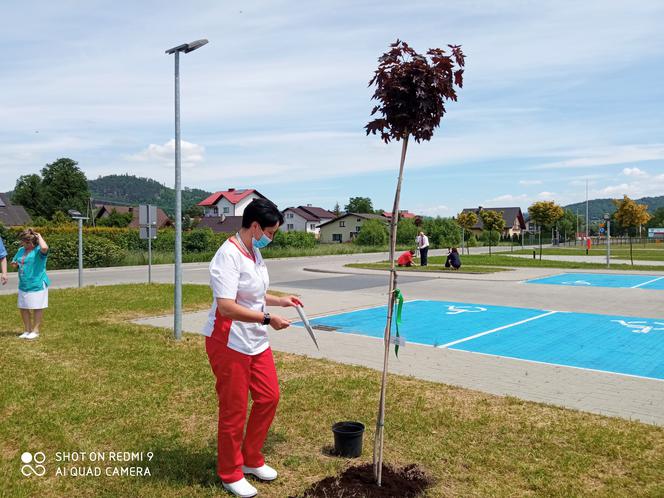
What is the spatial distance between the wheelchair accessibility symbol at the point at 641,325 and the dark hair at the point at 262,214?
8.45 meters

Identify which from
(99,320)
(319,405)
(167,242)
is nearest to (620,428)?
(319,405)

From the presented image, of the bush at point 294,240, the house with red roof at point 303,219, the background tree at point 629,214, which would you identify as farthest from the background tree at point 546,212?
the house with red roof at point 303,219

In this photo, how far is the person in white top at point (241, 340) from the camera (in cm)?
349

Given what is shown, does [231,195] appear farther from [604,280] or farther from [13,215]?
[604,280]

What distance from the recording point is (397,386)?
19.8 ft

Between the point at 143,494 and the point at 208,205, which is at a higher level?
the point at 208,205

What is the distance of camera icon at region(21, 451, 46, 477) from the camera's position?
394 cm

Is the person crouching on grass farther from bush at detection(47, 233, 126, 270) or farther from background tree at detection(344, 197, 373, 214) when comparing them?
background tree at detection(344, 197, 373, 214)

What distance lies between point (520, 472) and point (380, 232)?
5342 cm

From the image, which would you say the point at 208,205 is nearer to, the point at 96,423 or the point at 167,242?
the point at 167,242

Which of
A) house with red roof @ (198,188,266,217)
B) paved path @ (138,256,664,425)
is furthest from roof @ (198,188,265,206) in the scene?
paved path @ (138,256,664,425)

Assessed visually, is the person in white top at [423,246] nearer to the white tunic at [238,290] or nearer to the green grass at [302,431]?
the green grass at [302,431]

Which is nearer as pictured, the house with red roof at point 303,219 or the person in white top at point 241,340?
the person in white top at point 241,340

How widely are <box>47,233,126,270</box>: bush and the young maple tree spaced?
1049 inches
